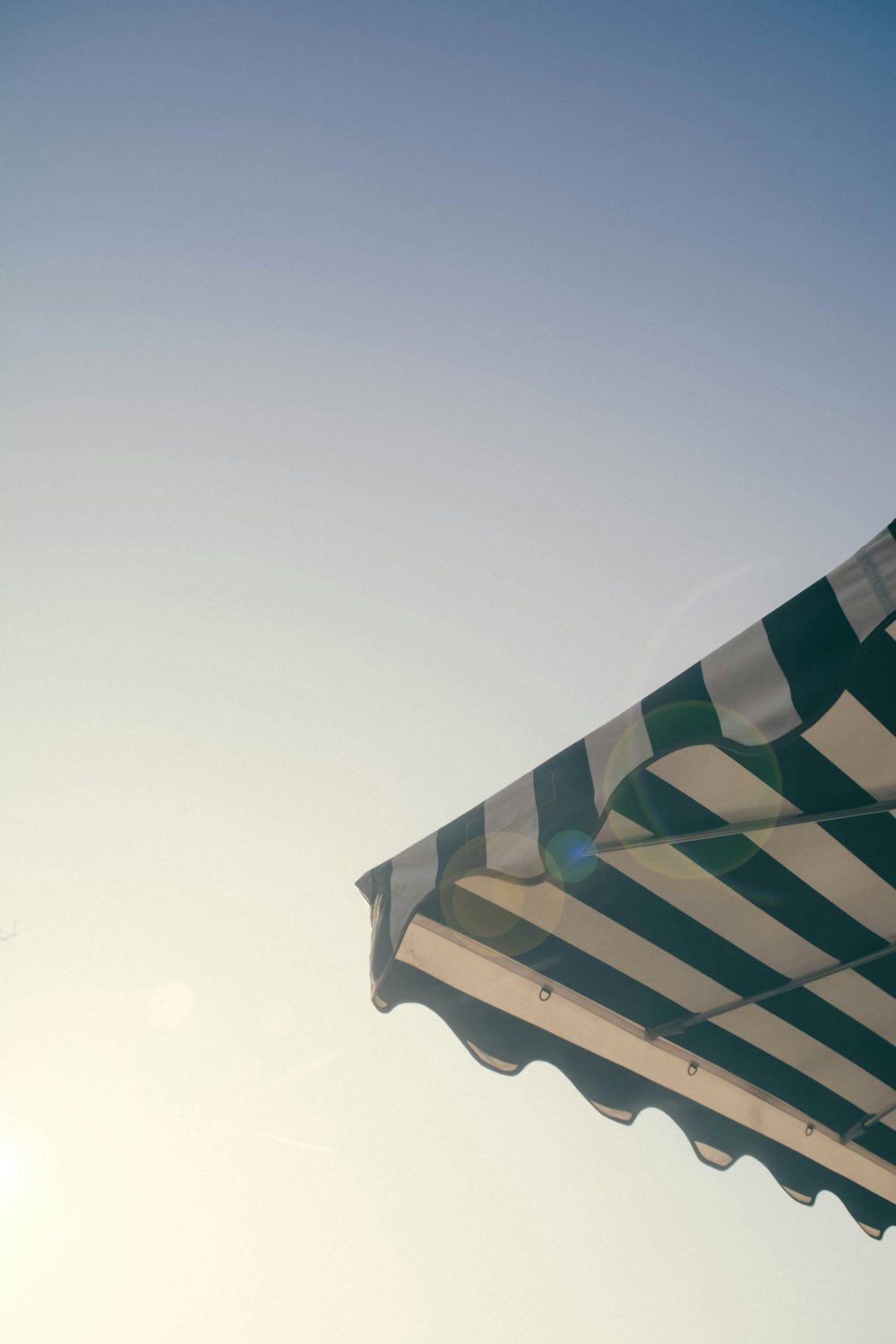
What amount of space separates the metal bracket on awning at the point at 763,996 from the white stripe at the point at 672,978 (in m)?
0.04

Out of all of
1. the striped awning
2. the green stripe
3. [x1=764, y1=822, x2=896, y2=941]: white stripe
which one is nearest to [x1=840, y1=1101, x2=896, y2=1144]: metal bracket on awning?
the striped awning

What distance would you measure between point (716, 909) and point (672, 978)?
0.28m

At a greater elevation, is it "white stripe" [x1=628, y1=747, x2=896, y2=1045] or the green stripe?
the green stripe

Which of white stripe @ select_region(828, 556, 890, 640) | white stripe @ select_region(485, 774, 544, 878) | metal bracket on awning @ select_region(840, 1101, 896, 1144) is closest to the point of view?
white stripe @ select_region(828, 556, 890, 640)

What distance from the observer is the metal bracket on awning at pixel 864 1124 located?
2.40m

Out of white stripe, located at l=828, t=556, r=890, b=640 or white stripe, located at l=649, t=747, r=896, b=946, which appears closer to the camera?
white stripe, located at l=828, t=556, r=890, b=640

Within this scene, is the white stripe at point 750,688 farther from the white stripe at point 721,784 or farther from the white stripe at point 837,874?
the white stripe at point 837,874

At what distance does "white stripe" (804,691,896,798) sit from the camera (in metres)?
1.55

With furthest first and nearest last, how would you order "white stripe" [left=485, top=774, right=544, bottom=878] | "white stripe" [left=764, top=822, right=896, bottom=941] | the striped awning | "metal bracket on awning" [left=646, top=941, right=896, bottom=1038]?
"metal bracket on awning" [left=646, top=941, right=896, bottom=1038], "white stripe" [left=764, top=822, right=896, bottom=941], "white stripe" [left=485, top=774, right=544, bottom=878], the striped awning

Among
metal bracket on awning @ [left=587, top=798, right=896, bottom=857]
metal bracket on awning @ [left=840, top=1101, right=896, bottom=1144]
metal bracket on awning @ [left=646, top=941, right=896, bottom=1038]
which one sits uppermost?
metal bracket on awning @ [left=587, top=798, right=896, bottom=857]

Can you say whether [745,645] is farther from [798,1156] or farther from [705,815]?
[798,1156]

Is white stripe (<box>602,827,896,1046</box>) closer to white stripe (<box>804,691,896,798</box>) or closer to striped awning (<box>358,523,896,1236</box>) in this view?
striped awning (<box>358,523,896,1236</box>)

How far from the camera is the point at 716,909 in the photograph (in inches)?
78.3

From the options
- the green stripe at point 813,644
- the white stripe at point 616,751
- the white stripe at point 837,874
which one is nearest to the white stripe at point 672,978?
the white stripe at point 837,874
